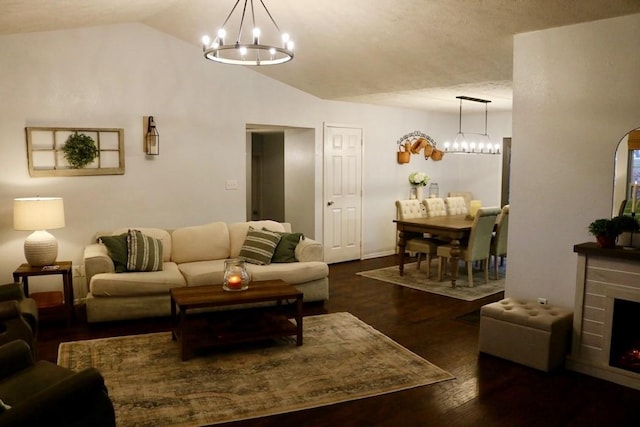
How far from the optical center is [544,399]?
320 cm

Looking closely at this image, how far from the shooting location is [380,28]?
4336 millimetres

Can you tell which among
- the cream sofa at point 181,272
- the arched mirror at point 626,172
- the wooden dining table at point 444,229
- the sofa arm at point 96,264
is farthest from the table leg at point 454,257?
the sofa arm at point 96,264

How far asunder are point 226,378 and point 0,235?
2.87 meters

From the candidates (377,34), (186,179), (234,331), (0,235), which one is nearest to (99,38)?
(186,179)

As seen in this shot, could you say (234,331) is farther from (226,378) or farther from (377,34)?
(377,34)

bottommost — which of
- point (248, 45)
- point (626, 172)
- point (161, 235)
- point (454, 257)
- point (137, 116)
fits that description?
point (454, 257)

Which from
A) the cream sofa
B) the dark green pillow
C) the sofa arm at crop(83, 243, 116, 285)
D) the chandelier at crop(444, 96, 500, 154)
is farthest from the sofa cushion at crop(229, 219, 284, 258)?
the chandelier at crop(444, 96, 500, 154)

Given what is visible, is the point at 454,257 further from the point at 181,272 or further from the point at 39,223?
the point at 39,223

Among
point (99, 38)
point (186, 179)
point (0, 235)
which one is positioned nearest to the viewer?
point (0, 235)

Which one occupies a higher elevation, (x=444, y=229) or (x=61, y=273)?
(x=444, y=229)

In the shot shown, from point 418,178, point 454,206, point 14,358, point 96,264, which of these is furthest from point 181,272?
point 418,178

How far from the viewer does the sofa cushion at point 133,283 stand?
4.42 m

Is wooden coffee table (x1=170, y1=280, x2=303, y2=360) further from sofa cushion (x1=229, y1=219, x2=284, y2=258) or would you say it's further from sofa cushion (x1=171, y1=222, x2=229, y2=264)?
sofa cushion (x1=229, y1=219, x2=284, y2=258)

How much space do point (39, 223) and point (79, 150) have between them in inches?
35.3
